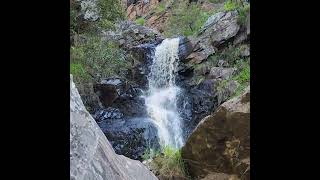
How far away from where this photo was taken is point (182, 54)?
19.7 meters

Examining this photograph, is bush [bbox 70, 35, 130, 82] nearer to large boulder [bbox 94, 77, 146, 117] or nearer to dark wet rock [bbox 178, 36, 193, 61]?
large boulder [bbox 94, 77, 146, 117]

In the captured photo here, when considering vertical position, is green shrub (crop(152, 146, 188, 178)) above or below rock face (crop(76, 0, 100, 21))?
below

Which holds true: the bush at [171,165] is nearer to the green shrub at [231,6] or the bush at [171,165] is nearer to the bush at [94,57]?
the bush at [94,57]

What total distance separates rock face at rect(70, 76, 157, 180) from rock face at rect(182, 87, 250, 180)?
12.2 feet

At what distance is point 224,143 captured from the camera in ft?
24.6

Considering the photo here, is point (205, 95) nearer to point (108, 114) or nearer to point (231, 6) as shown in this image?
point (108, 114)

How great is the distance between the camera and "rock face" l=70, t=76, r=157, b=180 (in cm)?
269

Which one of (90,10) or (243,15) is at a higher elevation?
(243,15)

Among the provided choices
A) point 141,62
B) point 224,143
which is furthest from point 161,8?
point 224,143

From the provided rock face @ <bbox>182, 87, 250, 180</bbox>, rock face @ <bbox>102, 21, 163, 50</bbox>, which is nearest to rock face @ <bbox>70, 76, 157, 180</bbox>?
rock face @ <bbox>182, 87, 250, 180</bbox>

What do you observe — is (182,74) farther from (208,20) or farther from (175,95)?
(208,20)

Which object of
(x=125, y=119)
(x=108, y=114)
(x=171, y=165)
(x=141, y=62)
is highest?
(x=141, y=62)

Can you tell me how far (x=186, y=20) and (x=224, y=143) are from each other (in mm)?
15881

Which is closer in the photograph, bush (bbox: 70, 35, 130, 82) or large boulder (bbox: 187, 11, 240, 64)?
bush (bbox: 70, 35, 130, 82)
